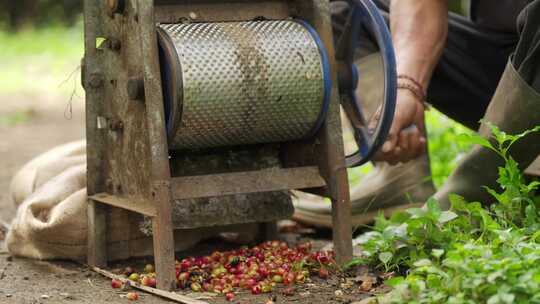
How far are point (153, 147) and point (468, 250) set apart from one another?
0.97 metres

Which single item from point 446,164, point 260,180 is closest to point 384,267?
point 260,180

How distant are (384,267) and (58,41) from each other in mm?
13169

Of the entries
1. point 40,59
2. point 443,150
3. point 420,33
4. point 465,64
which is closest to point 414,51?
point 420,33

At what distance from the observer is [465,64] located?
4203mm

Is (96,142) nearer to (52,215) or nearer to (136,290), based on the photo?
(52,215)

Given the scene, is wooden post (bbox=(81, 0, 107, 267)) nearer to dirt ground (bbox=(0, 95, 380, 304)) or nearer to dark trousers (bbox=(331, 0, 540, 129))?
dirt ground (bbox=(0, 95, 380, 304))

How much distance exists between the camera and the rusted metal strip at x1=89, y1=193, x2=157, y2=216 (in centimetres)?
304

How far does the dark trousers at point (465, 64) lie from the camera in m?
4.11

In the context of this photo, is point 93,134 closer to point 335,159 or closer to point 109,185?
point 109,185

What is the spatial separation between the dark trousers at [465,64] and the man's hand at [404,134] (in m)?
0.63

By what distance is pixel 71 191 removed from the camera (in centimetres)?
368

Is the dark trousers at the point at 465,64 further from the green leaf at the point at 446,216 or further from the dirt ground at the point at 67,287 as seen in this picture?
the green leaf at the point at 446,216

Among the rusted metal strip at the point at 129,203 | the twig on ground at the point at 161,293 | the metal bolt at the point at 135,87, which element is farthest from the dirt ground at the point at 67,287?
the metal bolt at the point at 135,87

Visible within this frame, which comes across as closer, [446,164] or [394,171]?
[394,171]
